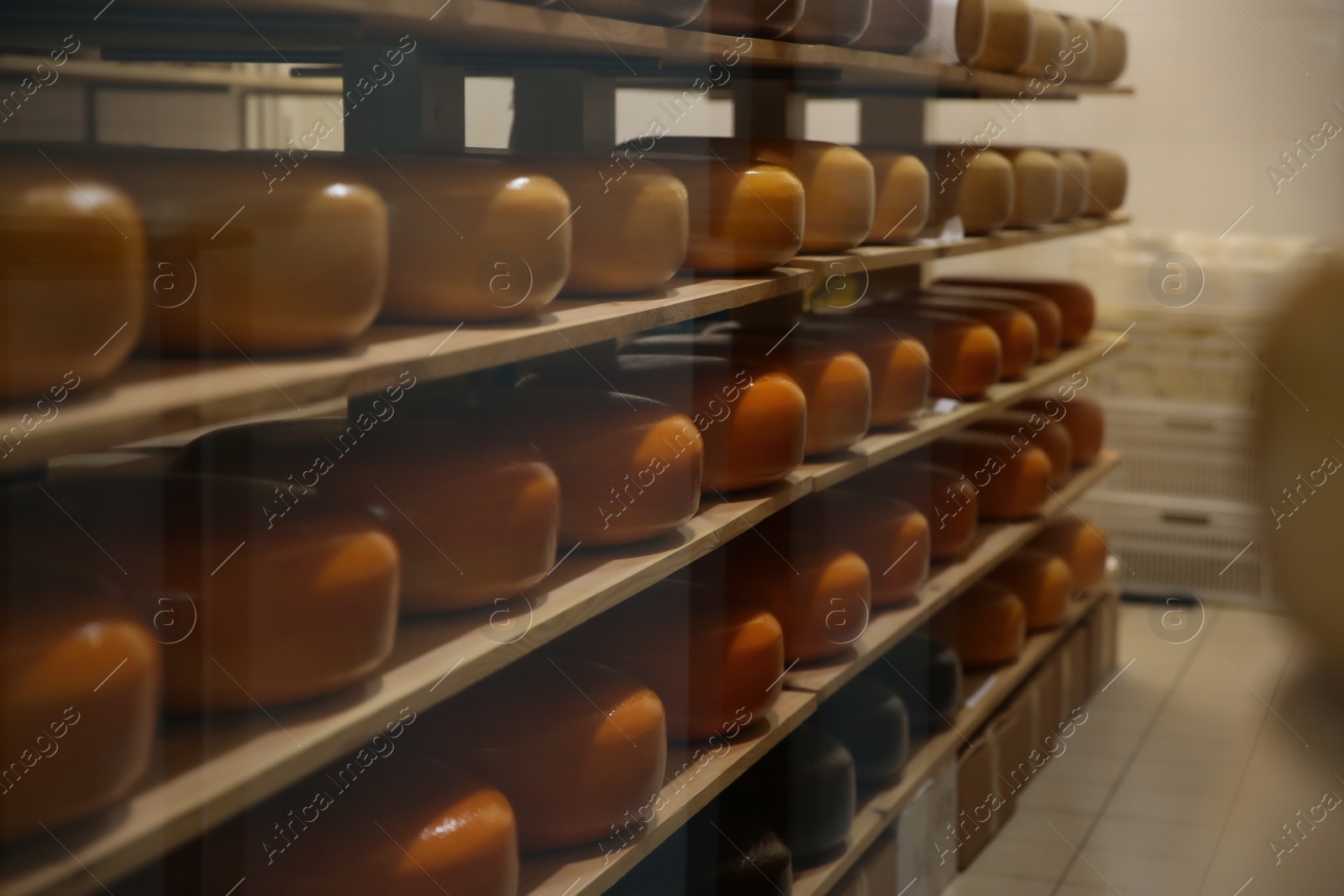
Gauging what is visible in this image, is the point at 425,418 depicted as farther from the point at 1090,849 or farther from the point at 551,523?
the point at 1090,849

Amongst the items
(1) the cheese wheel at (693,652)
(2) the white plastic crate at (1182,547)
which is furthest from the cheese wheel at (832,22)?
(2) the white plastic crate at (1182,547)

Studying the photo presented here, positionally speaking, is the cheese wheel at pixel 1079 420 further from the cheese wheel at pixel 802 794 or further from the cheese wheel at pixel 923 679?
the cheese wheel at pixel 802 794

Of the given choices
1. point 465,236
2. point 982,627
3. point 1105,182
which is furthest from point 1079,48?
point 465,236

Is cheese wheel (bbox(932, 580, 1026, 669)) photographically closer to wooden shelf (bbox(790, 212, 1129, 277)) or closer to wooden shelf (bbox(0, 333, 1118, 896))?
wooden shelf (bbox(790, 212, 1129, 277))

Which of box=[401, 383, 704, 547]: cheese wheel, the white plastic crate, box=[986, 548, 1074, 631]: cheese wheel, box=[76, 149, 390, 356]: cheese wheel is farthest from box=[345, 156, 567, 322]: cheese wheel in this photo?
the white plastic crate

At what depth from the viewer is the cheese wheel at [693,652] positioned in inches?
74.9

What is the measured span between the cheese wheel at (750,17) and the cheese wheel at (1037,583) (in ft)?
5.78

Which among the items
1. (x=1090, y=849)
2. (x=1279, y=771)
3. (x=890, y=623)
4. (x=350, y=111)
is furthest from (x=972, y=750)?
(x=350, y=111)

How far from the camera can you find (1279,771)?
3254 millimetres

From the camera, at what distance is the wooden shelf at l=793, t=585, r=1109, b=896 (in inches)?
89.3

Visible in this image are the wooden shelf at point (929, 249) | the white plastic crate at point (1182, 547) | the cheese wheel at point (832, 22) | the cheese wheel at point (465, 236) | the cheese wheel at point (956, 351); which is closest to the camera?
the cheese wheel at point (465, 236)

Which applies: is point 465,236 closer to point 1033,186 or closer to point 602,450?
point 602,450

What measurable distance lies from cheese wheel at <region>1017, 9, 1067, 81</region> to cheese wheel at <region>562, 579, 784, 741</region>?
5.33ft

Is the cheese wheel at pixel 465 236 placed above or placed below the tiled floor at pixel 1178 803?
above
